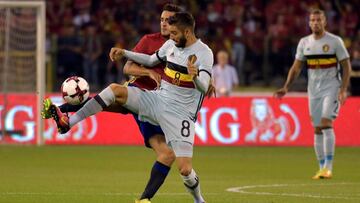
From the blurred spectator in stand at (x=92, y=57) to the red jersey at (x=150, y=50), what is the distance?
16.0 metres

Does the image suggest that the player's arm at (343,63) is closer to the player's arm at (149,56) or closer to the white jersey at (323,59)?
the white jersey at (323,59)

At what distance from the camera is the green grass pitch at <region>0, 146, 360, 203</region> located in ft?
44.0

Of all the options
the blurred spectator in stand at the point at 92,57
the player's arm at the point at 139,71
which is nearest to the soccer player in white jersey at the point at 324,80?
the player's arm at the point at 139,71

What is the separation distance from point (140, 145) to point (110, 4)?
8.52 meters

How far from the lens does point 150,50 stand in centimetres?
1250

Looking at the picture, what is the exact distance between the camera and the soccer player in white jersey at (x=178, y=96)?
37.1 feet

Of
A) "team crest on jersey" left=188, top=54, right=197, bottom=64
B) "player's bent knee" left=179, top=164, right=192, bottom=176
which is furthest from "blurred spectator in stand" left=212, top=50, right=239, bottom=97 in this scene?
"team crest on jersey" left=188, top=54, right=197, bottom=64

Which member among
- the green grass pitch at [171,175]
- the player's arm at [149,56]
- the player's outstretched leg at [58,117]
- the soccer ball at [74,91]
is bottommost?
the green grass pitch at [171,175]

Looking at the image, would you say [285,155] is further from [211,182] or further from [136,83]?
[136,83]

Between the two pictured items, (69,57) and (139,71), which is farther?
(69,57)

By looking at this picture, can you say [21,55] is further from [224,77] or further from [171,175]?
[171,175]

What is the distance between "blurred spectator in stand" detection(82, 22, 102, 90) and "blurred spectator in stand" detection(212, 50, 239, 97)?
3.15 m

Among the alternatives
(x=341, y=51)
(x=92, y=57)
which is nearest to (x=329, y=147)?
(x=341, y=51)

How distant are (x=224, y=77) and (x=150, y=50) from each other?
14.9 m
